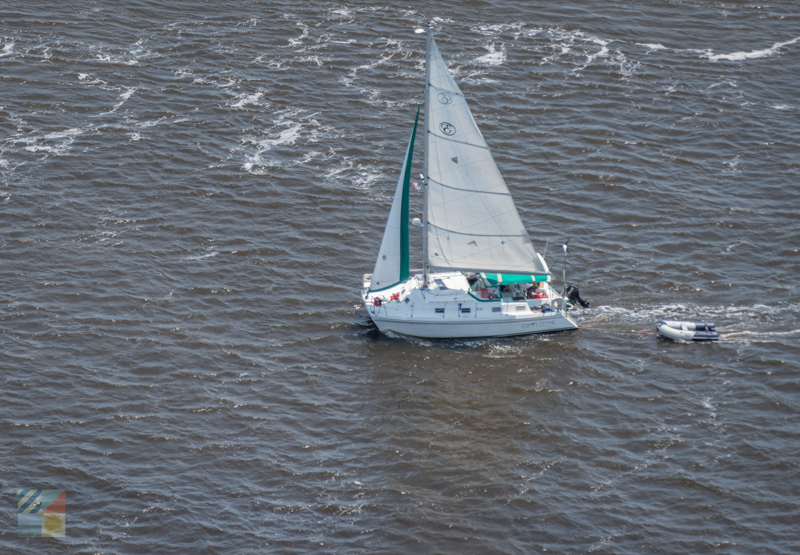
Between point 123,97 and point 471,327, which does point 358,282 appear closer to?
point 471,327

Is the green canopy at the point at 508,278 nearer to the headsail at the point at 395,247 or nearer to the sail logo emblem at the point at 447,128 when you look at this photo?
the headsail at the point at 395,247

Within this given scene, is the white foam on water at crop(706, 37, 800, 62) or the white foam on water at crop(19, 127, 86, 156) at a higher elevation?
the white foam on water at crop(706, 37, 800, 62)

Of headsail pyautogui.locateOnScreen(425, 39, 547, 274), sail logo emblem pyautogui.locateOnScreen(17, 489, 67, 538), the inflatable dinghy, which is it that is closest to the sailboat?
headsail pyautogui.locateOnScreen(425, 39, 547, 274)

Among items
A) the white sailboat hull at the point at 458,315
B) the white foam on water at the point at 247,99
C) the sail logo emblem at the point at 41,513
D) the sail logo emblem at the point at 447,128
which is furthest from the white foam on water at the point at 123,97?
the sail logo emblem at the point at 41,513

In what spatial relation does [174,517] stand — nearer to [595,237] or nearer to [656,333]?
[656,333]

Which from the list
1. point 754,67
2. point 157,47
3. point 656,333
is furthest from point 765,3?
point 157,47

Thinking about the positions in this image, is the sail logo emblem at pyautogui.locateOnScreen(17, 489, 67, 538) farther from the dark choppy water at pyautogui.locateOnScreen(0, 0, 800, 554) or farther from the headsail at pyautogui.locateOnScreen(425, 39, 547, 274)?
the headsail at pyautogui.locateOnScreen(425, 39, 547, 274)
